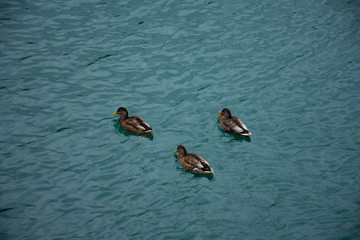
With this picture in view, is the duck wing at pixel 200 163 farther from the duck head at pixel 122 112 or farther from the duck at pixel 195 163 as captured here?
the duck head at pixel 122 112

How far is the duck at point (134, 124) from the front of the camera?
12.1m

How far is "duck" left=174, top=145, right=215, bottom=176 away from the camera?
1067 cm

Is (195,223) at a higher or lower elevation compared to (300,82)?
lower

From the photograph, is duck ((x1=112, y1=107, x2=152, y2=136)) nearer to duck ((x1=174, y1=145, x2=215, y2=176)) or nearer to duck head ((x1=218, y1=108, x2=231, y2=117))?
duck ((x1=174, y1=145, x2=215, y2=176))

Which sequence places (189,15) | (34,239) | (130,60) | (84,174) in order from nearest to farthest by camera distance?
(34,239)
(84,174)
(130,60)
(189,15)

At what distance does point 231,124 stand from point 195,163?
2250mm

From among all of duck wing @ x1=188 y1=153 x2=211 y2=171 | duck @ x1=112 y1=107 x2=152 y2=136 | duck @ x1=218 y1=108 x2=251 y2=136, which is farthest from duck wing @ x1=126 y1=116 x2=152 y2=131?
duck @ x1=218 y1=108 x2=251 y2=136

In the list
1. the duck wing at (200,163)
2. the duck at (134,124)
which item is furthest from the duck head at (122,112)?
the duck wing at (200,163)

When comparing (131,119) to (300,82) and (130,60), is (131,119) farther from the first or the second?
(300,82)

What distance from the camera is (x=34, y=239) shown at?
29.8ft

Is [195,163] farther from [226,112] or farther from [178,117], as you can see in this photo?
[178,117]

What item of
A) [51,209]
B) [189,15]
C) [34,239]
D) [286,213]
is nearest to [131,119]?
[51,209]

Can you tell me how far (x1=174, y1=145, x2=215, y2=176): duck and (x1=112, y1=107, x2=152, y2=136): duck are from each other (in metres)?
1.75

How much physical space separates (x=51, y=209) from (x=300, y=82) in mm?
10096
